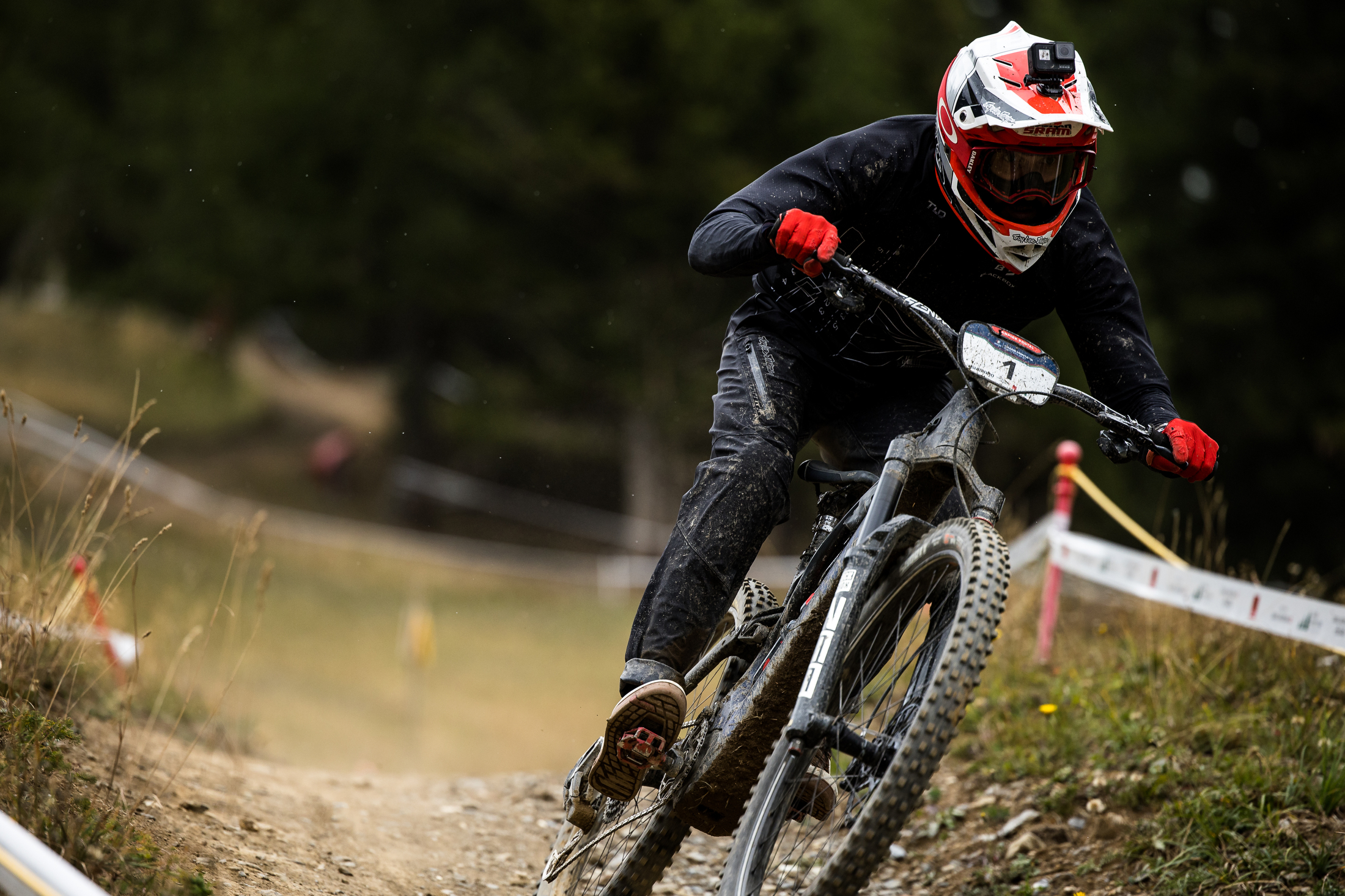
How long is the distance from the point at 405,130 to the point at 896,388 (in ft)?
60.5

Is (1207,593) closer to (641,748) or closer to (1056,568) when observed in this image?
(1056,568)

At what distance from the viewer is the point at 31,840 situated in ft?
7.88

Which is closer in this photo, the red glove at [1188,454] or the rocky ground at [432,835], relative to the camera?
the red glove at [1188,454]

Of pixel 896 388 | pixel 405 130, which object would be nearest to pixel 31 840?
pixel 896 388

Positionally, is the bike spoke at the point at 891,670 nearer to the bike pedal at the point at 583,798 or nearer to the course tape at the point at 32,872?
the bike pedal at the point at 583,798

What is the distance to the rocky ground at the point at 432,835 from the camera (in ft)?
12.9

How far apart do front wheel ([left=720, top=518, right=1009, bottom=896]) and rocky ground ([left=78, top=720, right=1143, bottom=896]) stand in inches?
56.4

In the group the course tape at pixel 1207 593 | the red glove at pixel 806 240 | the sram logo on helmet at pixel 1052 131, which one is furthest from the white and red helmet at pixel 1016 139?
the course tape at pixel 1207 593

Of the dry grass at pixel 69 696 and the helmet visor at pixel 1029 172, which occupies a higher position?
the helmet visor at pixel 1029 172

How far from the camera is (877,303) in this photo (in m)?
3.51

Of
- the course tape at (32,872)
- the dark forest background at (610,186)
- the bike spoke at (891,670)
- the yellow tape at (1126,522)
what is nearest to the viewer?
the course tape at (32,872)

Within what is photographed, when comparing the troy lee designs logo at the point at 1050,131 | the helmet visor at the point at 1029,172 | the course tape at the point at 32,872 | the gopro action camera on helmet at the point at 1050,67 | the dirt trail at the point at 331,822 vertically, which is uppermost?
the gopro action camera on helmet at the point at 1050,67

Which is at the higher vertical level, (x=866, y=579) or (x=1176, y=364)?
(x=866, y=579)

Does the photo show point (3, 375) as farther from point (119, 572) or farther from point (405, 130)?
point (119, 572)
